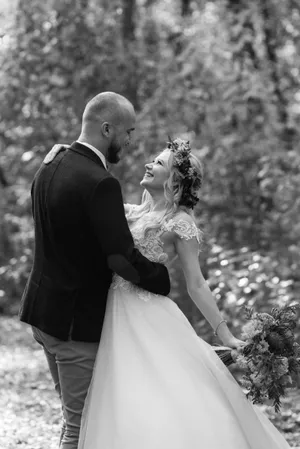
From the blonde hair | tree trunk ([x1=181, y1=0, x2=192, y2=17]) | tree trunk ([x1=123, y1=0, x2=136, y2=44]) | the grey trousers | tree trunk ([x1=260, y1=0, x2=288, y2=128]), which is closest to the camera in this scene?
the grey trousers

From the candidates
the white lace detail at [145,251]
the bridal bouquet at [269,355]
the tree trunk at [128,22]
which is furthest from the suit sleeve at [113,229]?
the tree trunk at [128,22]

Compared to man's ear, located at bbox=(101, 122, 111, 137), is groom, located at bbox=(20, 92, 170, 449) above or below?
below

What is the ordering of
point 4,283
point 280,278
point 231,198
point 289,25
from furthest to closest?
point 4,283, point 289,25, point 231,198, point 280,278

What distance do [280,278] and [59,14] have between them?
14.1ft

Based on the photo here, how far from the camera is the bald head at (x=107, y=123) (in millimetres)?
3908

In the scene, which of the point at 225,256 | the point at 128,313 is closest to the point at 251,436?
the point at 128,313

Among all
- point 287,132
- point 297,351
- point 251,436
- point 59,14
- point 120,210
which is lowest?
point 251,436

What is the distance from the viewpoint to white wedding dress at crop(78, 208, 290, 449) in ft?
12.2

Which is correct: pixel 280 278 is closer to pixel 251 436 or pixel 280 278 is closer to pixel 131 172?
pixel 131 172

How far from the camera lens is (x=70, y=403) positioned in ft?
12.8

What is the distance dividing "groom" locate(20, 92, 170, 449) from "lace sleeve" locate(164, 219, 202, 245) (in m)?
0.24

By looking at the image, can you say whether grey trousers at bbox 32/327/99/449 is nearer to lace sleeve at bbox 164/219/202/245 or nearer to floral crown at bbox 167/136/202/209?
lace sleeve at bbox 164/219/202/245

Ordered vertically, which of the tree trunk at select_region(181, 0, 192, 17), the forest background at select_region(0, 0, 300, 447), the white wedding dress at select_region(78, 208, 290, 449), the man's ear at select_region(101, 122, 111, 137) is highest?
the tree trunk at select_region(181, 0, 192, 17)

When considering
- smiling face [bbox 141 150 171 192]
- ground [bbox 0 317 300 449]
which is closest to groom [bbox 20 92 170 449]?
smiling face [bbox 141 150 171 192]
